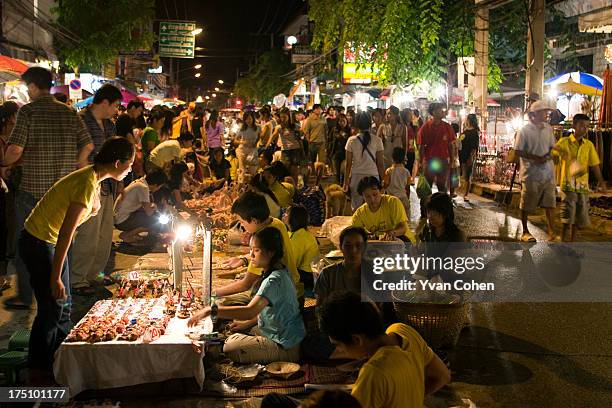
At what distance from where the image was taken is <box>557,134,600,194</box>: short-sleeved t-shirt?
10102mm

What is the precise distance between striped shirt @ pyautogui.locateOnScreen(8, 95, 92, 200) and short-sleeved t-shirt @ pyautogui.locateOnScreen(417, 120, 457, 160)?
24.5 ft

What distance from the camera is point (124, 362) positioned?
5.05 m

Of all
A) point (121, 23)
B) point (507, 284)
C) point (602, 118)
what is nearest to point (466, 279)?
point (507, 284)

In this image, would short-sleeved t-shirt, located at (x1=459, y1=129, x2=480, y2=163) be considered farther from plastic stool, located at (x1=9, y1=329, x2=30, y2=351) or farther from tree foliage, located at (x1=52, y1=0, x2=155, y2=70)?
tree foliage, located at (x1=52, y1=0, x2=155, y2=70)

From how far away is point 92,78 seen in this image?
2688 centimetres

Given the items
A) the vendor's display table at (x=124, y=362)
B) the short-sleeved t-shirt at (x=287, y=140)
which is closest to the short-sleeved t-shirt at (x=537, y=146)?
the vendor's display table at (x=124, y=362)

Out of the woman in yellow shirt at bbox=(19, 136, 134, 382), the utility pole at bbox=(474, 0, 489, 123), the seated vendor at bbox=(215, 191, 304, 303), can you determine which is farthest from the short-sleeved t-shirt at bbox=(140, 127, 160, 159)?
the utility pole at bbox=(474, 0, 489, 123)

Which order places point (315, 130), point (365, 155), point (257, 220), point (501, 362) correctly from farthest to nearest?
point (315, 130) < point (365, 155) < point (257, 220) < point (501, 362)

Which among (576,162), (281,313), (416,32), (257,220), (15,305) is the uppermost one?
(416,32)

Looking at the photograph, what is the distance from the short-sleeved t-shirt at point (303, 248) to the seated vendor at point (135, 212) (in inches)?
151

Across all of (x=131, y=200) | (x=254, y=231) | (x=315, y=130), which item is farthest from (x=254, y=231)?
(x=315, y=130)

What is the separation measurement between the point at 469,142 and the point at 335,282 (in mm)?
11424

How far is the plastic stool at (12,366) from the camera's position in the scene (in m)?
5.27

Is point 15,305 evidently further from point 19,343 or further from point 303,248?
point 303,248
